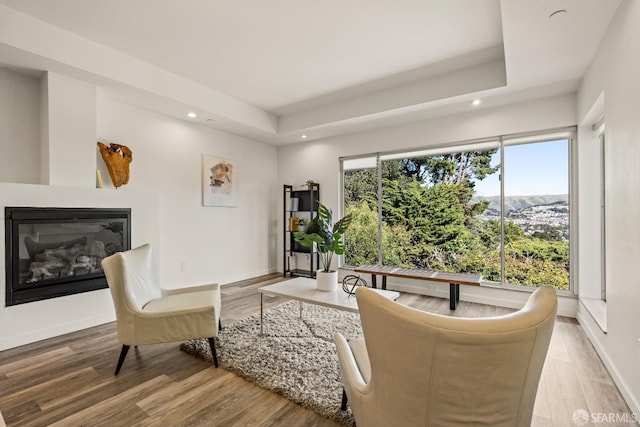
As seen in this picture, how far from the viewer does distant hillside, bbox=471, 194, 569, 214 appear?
11.5ft

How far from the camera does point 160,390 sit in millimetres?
1960

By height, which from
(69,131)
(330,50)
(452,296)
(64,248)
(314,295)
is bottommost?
(452,296)

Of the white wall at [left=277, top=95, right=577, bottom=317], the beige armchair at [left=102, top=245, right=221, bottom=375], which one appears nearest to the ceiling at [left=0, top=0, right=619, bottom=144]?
the white wall at [left=277, top=95, right=577, bottom=317]

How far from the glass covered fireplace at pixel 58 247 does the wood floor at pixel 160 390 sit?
1.74ft

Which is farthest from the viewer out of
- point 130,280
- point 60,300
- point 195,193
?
point 195,193

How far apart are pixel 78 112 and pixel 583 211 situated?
5325mm

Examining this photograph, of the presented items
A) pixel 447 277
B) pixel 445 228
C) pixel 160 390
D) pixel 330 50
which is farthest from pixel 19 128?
pixel 445 228

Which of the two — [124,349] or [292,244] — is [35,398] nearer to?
[124,349]

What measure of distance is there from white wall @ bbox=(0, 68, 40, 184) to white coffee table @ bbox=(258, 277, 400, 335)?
2.62 m

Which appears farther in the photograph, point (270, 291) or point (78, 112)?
point (78, 112)

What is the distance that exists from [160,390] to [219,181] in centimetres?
328

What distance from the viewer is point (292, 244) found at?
5.62 meters

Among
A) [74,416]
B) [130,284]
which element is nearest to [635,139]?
[130,284]

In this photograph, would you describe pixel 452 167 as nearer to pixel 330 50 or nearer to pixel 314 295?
pixel 330 50
